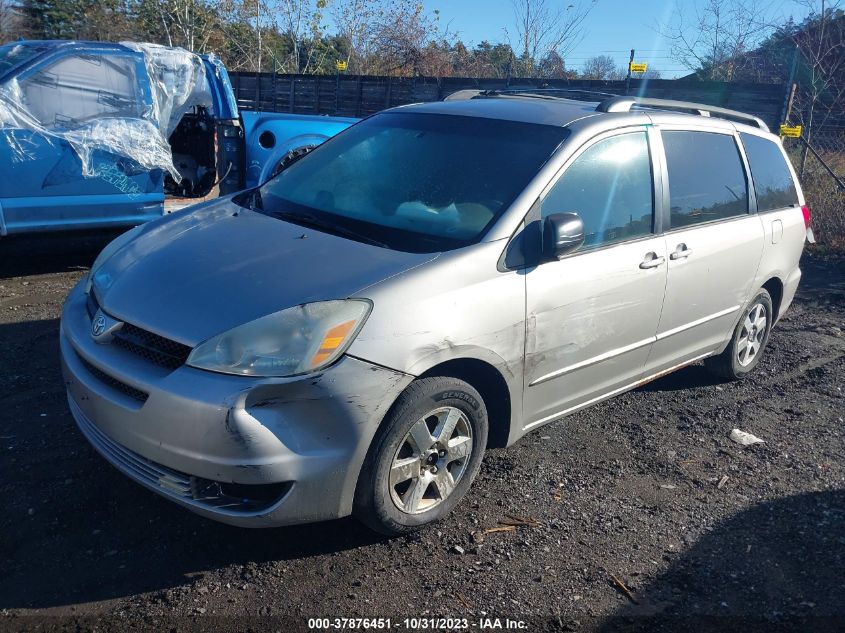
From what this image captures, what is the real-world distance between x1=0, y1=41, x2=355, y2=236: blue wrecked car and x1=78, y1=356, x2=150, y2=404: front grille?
3.57m

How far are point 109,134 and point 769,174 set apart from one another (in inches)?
208

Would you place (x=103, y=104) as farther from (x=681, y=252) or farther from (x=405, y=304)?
(x=681, y=252)

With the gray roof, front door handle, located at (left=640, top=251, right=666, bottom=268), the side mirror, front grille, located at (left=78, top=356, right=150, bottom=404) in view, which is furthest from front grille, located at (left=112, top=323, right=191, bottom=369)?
front door handle, located at (left=640, top=251, right=666, bottom=268)

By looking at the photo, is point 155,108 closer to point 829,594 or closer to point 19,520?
point 19,520

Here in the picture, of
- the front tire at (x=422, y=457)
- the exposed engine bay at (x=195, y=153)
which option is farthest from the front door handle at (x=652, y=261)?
the exposed engine bay at (x=195, y=153)

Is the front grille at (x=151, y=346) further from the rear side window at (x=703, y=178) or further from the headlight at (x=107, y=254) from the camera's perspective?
the rear side window at (x=703, y=178)

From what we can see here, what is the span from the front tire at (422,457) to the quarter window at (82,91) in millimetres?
4772

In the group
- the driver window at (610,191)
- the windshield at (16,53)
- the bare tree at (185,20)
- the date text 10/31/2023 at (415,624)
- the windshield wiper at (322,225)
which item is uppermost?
the bare tree at (185,20)

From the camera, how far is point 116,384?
289 cm

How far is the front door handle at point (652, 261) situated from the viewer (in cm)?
395

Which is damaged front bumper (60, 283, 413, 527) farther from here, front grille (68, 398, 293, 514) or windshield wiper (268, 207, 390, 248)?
windshield wiper (268, 207, 390, 248)

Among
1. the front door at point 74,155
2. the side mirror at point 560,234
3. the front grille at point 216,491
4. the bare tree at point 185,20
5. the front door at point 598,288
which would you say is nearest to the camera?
the front grille at point 216,491

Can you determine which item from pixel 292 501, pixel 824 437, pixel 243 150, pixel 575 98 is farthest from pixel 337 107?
pixel 292 501

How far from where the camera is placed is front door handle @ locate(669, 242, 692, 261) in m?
4.15
